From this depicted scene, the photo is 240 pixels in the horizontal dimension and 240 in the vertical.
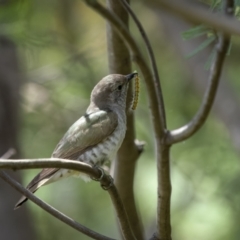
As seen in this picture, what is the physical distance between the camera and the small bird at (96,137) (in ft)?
11.0

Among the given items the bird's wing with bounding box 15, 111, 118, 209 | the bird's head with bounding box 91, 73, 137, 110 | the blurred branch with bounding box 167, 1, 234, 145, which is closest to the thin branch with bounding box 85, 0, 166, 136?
the blurred branch with bounding box 167, 1, 234, 145

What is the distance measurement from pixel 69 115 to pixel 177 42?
4.12 ft

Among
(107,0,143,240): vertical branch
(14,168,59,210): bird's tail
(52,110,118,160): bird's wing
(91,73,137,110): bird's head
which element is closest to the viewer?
(14,168,59,210): bird's tail

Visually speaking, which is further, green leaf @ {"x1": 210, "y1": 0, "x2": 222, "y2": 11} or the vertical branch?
the vertical branch

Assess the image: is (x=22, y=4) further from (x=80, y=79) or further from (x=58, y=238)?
(x=58, y=238)

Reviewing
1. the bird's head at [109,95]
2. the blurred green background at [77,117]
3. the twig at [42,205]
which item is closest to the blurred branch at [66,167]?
the twig at [42,205]

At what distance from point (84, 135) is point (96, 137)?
0.24 ft

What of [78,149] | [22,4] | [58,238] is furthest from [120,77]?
[58,238]

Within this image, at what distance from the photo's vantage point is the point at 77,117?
5.72 m

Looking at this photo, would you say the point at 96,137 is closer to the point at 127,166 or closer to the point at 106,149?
the point at 106,149

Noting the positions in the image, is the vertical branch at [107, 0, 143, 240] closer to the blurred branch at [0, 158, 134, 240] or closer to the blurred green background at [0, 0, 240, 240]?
the blurred branch at [0, 158, 134, 240]

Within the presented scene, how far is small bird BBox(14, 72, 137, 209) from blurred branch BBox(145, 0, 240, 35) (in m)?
2.04

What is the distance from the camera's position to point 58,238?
19.8ft

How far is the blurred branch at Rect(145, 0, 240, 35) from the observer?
4.12ft
